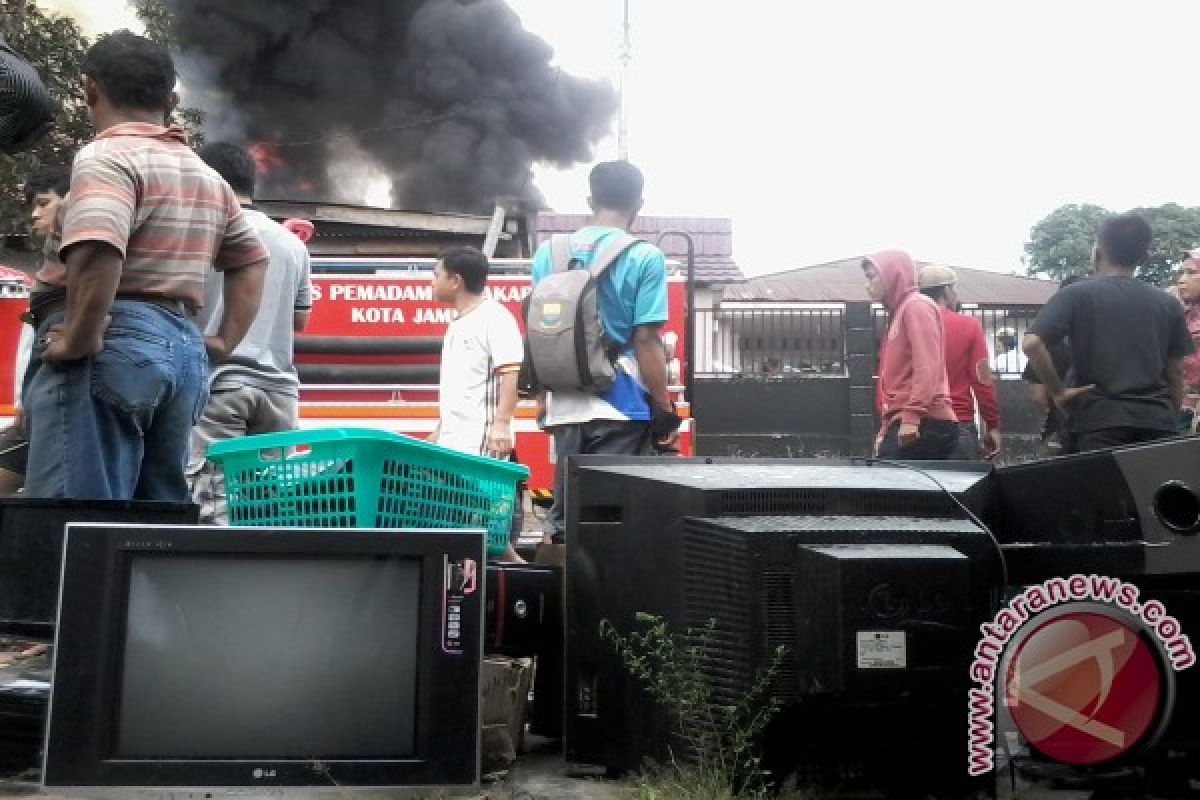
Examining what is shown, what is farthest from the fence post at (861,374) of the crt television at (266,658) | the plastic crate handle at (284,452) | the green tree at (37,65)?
the crt television at (266,658)

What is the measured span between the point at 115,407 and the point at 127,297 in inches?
12.2

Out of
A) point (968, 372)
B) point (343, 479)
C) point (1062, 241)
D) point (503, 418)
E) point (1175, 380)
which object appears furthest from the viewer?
point (1062, 241)

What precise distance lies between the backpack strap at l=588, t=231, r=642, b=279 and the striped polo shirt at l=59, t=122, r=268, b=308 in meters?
1.21

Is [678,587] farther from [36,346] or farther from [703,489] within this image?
[36,346]

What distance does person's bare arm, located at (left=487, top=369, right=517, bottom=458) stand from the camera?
4.82 m

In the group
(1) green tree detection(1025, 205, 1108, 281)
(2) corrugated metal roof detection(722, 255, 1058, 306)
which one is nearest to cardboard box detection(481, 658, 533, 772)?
(2) corrugated metal roof detection(722, 255, 1058, 306)

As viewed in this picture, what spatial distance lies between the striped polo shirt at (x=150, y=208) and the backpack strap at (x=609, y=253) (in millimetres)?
1207

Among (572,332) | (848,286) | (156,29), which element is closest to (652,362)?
(572,332)

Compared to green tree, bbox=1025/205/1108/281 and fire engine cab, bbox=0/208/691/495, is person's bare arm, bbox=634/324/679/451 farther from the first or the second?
green tree, bbox=1025/205/1108/281

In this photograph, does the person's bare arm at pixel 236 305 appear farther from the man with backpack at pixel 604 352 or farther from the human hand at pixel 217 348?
the man with backpack at pixel 604 352

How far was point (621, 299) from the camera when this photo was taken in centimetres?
415

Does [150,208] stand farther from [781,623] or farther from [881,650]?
[881,650]

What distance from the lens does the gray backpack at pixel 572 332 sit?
405 centimetres

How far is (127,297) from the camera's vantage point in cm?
320
